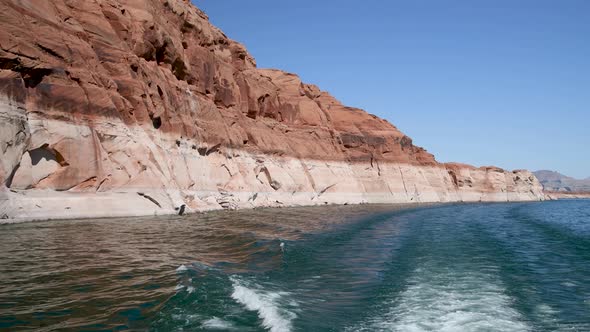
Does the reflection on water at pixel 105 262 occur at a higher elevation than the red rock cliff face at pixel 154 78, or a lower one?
lower

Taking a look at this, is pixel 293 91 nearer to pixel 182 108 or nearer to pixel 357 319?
pixel 182 108

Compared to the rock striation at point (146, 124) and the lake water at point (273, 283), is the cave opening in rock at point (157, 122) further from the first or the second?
the lake water at point (273, 283)

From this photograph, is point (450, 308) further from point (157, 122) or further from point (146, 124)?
point (157, 122)

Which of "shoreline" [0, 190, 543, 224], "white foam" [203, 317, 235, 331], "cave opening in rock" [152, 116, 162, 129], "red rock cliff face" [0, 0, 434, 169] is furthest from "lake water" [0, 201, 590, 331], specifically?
"cave opening in rock" [152, 116, 162, 129]

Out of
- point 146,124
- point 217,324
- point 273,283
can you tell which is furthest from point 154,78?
point 217,324

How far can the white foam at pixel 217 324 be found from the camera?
7418 mm

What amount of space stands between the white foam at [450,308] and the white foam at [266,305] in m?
1.41

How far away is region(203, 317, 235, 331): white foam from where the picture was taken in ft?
24.3

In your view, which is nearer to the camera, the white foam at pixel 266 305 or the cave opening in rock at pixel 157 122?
the white foam at pixel 266 305

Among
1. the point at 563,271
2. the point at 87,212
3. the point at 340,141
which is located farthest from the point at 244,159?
the point at 563,271

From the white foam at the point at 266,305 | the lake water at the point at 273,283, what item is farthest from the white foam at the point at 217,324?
the white foam at the point at 266,305

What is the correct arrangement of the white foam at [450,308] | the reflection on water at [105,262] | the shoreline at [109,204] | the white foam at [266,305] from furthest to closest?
1. the shoreline at [109,204]
2. the white foam at [450,308]
3. the white foam at [266,305]
4. the reflection on water at [105,262]

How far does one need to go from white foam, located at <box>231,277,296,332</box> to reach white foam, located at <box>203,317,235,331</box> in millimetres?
621

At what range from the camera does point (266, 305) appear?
883cm
